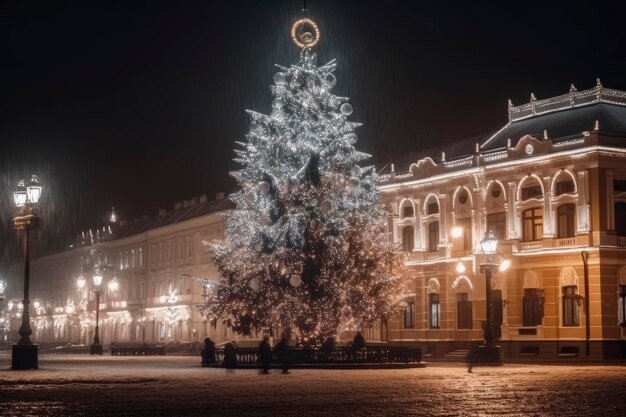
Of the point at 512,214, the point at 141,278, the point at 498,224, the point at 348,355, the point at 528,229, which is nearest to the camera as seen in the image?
the point at 348,355

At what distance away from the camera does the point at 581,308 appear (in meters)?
55.9

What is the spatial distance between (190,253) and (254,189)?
50.8 m

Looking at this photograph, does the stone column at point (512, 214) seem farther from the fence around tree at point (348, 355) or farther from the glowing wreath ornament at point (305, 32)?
the glowing wreath ornament at point (305, 32)

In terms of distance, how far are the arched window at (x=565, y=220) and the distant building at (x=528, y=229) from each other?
2.0 inches

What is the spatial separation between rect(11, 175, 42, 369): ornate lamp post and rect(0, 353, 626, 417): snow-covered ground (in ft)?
9.52

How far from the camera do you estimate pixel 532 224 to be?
195 feet

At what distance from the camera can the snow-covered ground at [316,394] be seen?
21.0 meters

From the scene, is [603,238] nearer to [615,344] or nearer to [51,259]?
[615,344]

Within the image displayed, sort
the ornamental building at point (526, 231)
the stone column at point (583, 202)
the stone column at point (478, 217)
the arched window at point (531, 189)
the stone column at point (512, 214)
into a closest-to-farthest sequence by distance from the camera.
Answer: the ornamental building at point (526, 231)
the stone column at point (583, 202)
the arched window at point (531, 189)
the stone column at point (512, 214)
the stone column at point (478, 217)

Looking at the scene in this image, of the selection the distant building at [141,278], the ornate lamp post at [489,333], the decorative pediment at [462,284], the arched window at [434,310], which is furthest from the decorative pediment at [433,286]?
the distant building at [141,278]

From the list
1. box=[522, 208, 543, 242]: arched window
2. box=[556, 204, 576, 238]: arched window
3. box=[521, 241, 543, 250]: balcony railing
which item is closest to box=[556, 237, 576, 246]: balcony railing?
box=[556, 204, 576, 238]: arched window

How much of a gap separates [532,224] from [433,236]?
8.12 metres

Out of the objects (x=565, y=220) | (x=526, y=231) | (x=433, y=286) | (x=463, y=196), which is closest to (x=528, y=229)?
(x=526, y=231)

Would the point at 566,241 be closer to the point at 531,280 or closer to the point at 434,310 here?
the point at 531,280
